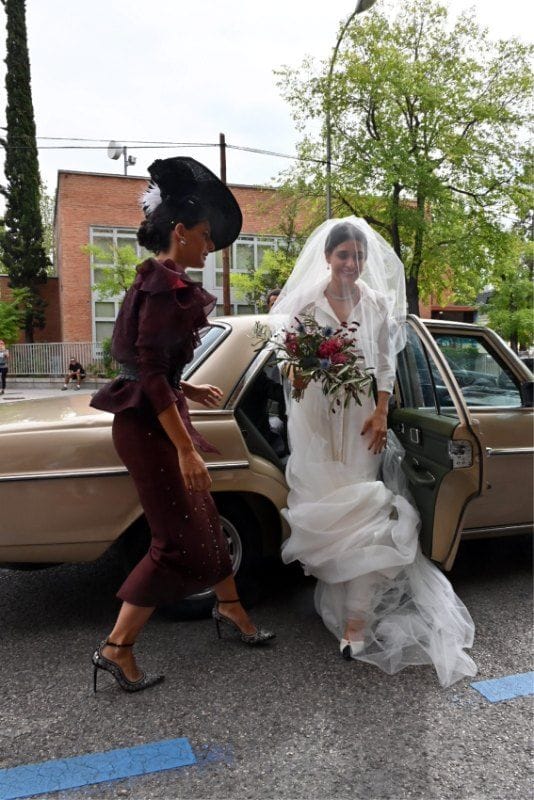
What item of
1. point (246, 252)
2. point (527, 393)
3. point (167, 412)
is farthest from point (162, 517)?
point (246, 252)

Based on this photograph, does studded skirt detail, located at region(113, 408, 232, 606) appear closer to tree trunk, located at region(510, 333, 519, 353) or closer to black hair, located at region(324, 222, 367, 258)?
black hair, located at region(324, 222, 367, 258)

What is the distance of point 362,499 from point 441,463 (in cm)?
42

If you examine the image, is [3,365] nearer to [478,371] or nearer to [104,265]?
[104,265]

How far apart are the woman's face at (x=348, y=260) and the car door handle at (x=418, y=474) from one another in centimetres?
97

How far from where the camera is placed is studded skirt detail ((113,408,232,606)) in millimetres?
2332

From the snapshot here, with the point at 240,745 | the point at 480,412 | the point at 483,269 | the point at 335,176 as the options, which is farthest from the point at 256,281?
the point at 240,745

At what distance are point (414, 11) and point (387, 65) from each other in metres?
2.24

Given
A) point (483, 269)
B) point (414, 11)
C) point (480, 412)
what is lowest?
point (480, 412)

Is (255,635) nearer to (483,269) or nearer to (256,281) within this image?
(483,269)

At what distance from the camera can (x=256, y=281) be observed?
20797 millimetres

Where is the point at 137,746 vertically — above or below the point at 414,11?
below

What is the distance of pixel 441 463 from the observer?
276cm

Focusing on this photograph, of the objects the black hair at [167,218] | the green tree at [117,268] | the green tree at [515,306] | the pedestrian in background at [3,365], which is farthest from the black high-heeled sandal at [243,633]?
the green tree at [515,306]

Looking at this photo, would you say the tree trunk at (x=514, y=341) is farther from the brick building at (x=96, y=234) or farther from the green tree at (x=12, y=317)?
the green tree at (x=12, y=317)
